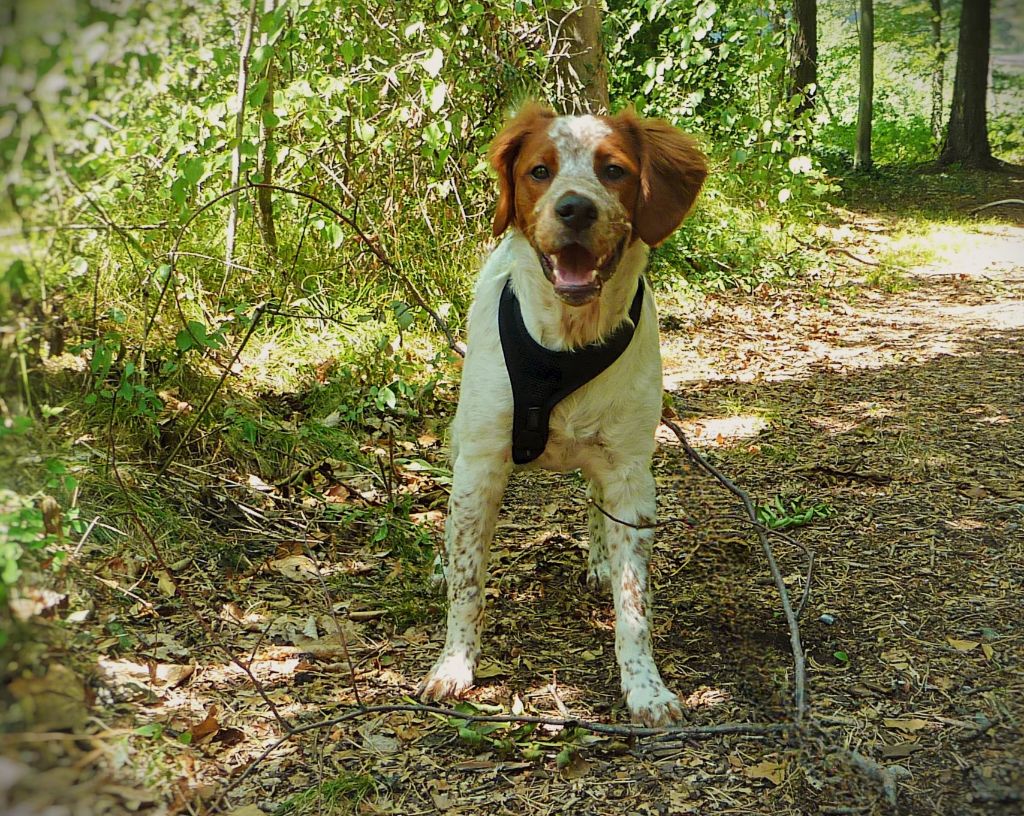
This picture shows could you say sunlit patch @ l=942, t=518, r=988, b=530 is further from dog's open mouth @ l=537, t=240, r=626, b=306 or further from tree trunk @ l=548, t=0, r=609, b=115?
tree trunk @ l=548, t=0, r=609, b=115

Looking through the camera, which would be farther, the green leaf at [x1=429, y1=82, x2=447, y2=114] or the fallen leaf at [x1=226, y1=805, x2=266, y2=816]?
Result: the green leaf at [x1=429, y1=82, x2=447, y2=114]

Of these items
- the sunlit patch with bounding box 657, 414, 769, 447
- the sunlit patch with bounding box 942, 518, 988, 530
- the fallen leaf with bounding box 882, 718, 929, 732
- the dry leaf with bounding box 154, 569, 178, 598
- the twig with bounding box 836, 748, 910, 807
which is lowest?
the sunlit patch with bounding box 942, 518, 988, 530

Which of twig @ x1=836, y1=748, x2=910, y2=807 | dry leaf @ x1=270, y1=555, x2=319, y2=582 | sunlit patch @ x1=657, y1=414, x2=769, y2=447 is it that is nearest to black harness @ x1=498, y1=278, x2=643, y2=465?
dry leaf @ x1=270, y1=555, x2=319, y2=582

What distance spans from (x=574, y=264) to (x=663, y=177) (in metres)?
0.42

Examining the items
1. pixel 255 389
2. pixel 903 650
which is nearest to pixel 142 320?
pixel 255 389

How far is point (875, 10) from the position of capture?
15742mm

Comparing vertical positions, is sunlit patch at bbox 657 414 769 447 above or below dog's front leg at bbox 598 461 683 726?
below

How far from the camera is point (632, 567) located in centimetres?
287

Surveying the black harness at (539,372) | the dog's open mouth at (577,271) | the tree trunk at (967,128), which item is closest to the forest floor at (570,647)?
the black harness at (539,372)

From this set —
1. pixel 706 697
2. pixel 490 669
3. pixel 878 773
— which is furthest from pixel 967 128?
pixel 878 773

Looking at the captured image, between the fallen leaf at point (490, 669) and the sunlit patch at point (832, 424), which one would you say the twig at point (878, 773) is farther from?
the sunlit patch at point (832, 424)

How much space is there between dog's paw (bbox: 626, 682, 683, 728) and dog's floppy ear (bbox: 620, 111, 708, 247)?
1.27m

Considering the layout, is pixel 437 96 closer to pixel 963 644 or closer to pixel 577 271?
pixel 577 271

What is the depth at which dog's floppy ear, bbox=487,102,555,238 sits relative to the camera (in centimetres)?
295
